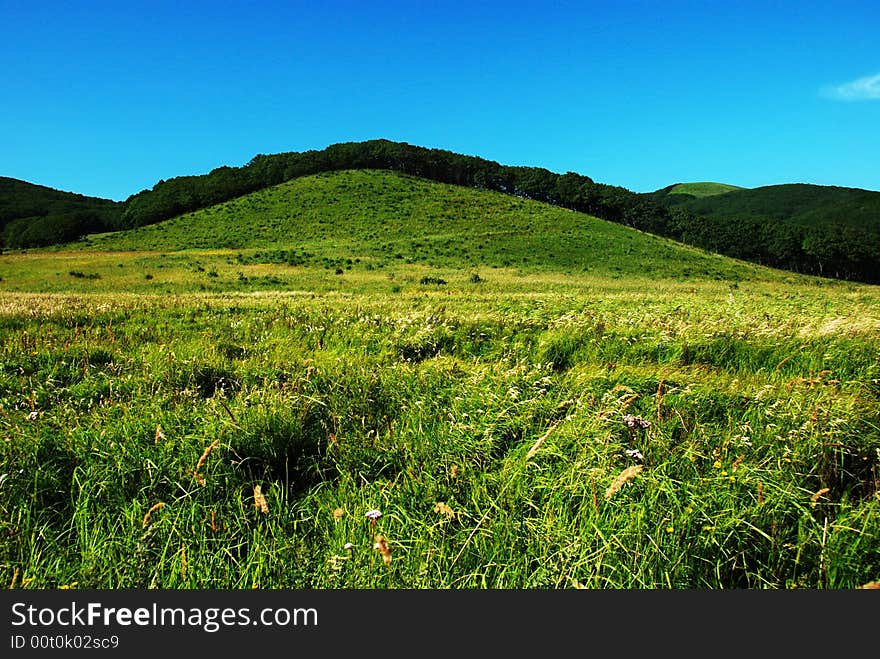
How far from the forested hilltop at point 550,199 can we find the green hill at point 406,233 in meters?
9.65

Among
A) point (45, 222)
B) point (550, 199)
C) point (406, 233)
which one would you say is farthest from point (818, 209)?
point (45, 222)

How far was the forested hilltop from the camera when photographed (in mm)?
83688

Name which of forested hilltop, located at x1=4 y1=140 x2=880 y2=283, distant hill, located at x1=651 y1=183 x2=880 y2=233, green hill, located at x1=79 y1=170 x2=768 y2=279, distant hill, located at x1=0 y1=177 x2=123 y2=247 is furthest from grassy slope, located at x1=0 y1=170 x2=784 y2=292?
distant hill, located at x1=651 y1=183 x2=880 y2=233

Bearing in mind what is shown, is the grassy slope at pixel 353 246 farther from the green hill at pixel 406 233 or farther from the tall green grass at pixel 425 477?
the tall green grass at pixel 425 477

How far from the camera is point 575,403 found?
3766 millimetres

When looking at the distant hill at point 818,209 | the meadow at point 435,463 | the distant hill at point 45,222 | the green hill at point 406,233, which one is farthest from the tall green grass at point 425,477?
the distant hill at point 818,209

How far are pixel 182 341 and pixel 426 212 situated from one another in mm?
64228

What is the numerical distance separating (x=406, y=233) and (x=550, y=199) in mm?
52638

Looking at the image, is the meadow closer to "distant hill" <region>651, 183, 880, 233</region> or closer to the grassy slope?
the grassy slope

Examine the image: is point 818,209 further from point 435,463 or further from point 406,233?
point 435,463

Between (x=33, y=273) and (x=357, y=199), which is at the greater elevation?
(x=357, y=199)

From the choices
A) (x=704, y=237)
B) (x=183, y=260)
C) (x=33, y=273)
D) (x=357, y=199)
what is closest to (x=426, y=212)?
(x=357, y=199)

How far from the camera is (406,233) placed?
58250mm

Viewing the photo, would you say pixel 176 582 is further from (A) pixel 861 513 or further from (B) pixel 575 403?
(A) pixel 861 513
